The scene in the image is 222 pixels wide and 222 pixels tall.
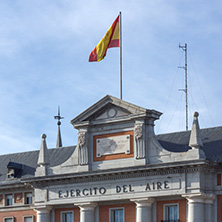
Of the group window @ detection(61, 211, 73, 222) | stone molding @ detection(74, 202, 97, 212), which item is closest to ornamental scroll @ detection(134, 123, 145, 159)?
stone molding @ detection(74, 202, 97, 212)

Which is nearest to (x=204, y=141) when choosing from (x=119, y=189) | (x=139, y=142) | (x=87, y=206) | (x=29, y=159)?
(x=139, y=142)

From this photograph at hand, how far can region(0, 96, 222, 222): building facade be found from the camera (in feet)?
195

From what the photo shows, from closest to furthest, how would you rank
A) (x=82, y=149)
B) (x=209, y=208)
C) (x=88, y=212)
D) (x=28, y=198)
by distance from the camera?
(x=209, y=208) < (x=88, y=212) < (x=82, y=149) < (x=28, y=198)

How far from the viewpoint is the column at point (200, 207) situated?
193ft

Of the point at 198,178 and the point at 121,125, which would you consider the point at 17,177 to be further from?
the point at 198,178

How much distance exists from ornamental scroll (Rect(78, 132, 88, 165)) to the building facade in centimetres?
8

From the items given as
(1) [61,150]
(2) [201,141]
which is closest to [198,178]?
(2) [201,141]

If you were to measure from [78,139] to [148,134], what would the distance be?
6.11 meters

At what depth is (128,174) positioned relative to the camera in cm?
6191

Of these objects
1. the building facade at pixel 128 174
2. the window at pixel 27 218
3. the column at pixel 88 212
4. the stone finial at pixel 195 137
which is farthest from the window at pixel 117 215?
the window at pixel 27 218

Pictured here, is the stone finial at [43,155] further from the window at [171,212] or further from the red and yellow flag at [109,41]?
the window at [171,212]

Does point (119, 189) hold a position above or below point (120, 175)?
below

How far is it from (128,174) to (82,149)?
4.78m

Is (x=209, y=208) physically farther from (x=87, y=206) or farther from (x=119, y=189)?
(x=87, y=206)
